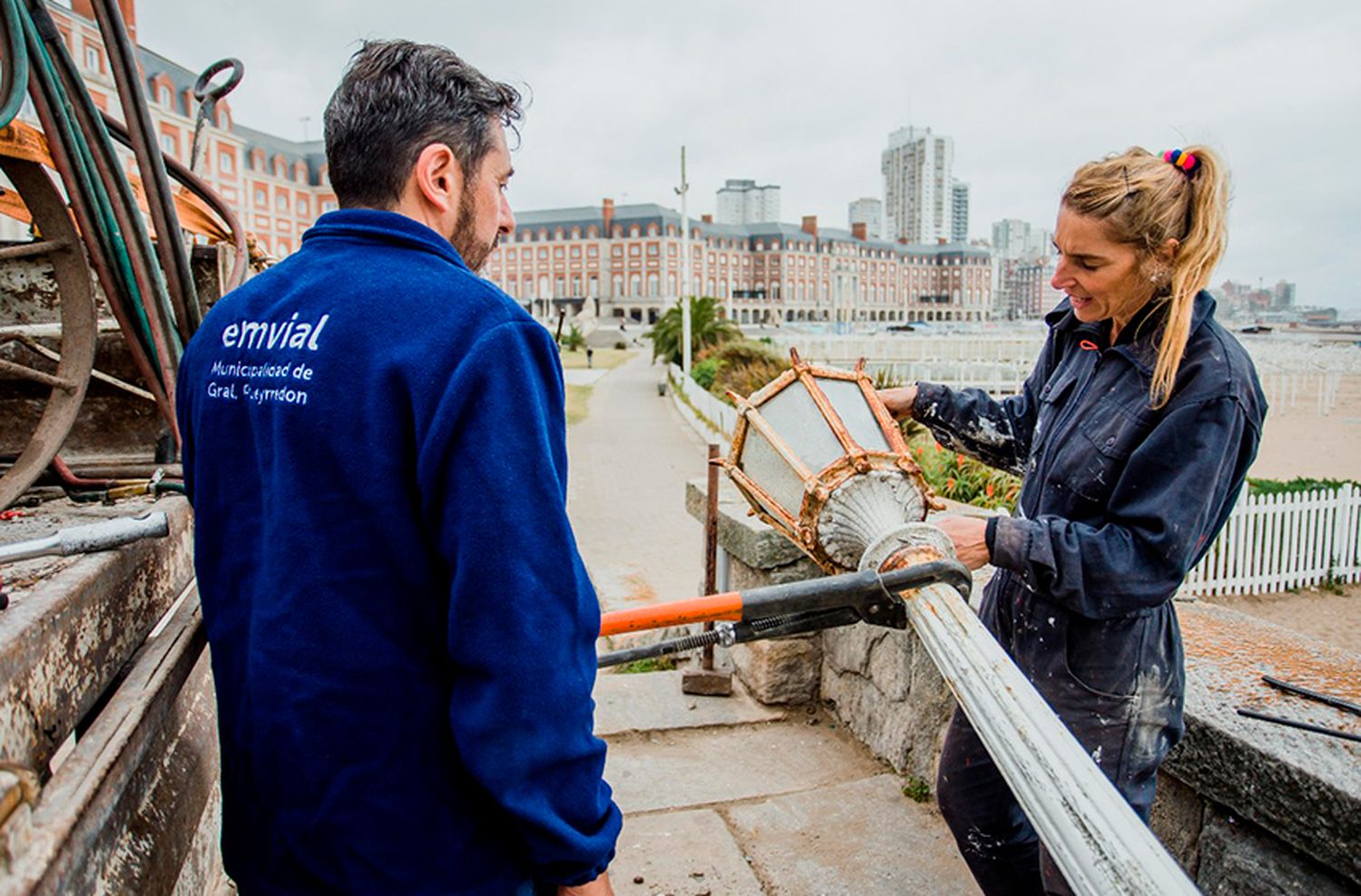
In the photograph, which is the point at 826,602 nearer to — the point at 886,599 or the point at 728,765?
the point at 886,599

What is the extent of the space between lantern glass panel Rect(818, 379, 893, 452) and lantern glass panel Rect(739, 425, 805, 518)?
213 millimetres

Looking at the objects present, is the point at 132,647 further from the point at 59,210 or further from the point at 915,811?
the point at 915,811

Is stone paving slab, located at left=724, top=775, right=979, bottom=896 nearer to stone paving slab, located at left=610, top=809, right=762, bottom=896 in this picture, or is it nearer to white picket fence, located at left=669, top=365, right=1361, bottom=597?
stone paving slab, located at left=610, top=809, right=762, bottom=896

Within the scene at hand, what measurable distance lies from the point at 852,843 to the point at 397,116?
274cm

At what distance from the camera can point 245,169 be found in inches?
2483

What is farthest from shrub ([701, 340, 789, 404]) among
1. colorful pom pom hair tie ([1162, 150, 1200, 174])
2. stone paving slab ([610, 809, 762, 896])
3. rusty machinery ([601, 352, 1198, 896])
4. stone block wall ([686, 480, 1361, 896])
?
colorful pom pom hair tie ([1162, 150, 1200, 174])

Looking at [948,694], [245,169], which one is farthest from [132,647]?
[245,169]

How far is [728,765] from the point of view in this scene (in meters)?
3.76

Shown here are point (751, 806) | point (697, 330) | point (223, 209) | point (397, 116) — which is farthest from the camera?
point (697, 330)

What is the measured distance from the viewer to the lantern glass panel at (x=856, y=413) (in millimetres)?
2469

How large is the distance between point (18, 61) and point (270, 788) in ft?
5.30

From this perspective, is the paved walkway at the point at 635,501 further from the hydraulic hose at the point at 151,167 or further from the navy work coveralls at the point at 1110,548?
the navy work coveralls at the point at 1110,548

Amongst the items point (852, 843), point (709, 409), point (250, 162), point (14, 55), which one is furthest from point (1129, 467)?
point (250, 162)

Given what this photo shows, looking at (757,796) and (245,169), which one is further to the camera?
(245,169)
